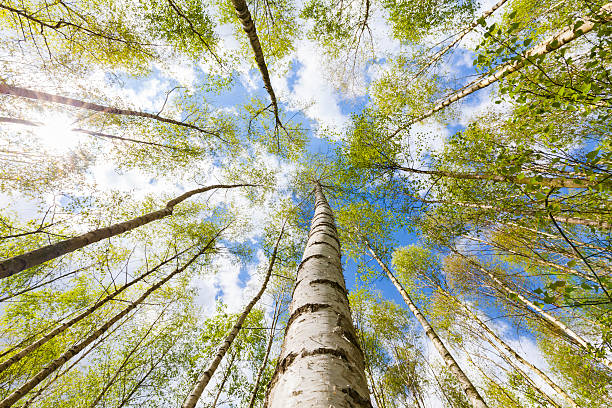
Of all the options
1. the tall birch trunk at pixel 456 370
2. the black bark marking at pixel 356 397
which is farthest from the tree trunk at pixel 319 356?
the tall birch trunk at pixel 456 370

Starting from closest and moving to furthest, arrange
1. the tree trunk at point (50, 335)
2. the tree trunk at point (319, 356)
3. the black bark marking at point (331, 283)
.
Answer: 1. the tree trunk at point (319, 356)
2. the black bark marking at point (331, 283)
3. the tree trunk at point (50, 335)

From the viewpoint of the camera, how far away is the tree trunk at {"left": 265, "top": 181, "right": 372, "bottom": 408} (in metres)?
1.02

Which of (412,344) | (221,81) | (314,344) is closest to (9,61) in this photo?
(221,81)

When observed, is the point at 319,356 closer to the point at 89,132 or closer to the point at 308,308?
the point at 308,308

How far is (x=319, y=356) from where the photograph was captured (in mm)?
1181

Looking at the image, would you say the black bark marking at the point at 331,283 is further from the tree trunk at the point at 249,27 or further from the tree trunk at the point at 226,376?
the tree trunk at the point at 226,376

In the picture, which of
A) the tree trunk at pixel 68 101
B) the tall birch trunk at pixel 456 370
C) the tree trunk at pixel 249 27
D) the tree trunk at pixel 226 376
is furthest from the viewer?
the tree trunk at pixel 226 376

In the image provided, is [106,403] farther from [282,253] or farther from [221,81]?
[221,81]

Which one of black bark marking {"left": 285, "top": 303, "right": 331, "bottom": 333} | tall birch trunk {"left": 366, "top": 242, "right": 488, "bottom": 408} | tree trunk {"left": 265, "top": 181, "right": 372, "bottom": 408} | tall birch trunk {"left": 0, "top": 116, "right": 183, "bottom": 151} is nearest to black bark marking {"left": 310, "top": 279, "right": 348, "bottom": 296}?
tree trunk {"left": 265, "top": 181, "right": 372, "bottom": 408}

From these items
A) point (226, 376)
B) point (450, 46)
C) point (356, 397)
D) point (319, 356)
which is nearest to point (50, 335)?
point (226, 376)

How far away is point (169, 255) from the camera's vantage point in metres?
7.81

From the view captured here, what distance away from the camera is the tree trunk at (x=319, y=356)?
1021 mm

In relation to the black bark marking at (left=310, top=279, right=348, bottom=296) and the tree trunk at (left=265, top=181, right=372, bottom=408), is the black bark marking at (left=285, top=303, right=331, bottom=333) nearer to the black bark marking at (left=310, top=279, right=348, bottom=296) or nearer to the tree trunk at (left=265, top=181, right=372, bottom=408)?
the tree trunk at (left=265, top=181, right=372, bottom=408)

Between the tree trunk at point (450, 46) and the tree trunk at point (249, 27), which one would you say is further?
the tree trunk at point (450, 46)
